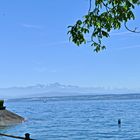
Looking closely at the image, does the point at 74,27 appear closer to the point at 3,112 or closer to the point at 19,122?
the point at 3,112

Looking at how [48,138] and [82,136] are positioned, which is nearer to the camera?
[48,138]

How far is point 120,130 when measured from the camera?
83.9 meters

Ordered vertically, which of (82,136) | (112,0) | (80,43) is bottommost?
(82,136)

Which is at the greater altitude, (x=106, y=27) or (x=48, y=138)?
(x=106, y=27)

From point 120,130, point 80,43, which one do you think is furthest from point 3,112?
point 80,43

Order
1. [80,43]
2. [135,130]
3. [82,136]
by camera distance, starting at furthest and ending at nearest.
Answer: [135,130]
[82,136]
[80,43]

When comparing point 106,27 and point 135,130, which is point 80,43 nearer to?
point 106,27

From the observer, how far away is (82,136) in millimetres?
73125

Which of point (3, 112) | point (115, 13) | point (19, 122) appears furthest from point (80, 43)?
point (19, 122)

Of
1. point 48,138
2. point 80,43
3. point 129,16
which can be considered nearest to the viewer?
point 129,16

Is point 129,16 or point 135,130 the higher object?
point 129,16

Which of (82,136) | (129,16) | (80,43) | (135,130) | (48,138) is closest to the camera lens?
(129,16)

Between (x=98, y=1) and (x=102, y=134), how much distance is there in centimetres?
6526

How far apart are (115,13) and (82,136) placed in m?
62.3
